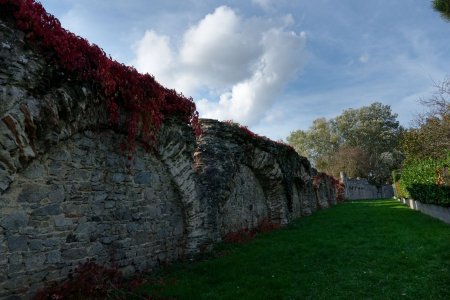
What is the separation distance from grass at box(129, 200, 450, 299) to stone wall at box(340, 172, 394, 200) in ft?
119

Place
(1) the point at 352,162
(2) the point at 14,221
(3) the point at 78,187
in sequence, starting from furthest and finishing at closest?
1. (1) the point at 352,162
2. (3) the point at 78,187
3. (2) the point at 14,221

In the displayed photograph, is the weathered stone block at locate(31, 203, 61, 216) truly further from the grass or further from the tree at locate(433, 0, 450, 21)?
the tree at locate(433, 0, 450, 21)

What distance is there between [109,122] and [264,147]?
920cm

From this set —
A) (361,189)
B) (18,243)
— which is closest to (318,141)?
(361,189)

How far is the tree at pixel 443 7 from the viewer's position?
36.9ft

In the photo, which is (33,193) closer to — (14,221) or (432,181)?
(14,221)

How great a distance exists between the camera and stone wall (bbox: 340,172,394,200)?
4717 cm

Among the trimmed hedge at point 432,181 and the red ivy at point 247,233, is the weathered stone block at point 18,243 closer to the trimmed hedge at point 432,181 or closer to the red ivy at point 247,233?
the red ivy at point 247,233

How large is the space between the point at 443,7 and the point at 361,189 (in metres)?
42.0

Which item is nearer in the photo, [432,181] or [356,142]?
[432,181]

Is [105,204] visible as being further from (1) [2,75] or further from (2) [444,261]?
(2) [444,261]

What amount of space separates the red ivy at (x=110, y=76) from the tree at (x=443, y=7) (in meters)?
8.06

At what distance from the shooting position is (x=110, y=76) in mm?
6801

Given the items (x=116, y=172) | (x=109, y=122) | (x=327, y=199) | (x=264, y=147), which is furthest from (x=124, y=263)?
(x=327, y=199)
